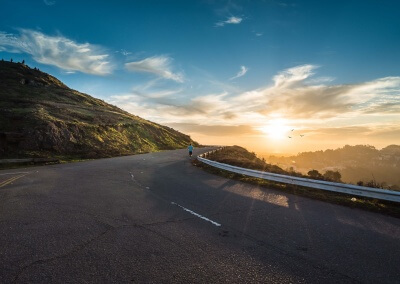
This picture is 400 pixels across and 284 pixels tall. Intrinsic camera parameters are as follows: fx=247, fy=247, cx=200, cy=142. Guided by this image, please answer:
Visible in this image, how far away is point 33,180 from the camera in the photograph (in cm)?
1291

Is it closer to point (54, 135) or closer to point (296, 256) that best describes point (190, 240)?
point (296, 256)

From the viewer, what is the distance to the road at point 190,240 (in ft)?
13.4

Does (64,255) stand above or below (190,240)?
below

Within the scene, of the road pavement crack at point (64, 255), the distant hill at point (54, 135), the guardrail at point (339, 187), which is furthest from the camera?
the distant hill at point (54, 135)

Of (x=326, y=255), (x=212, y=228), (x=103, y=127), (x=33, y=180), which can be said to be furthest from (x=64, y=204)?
(x=103, y=127)

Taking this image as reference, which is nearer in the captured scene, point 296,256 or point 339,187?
point 296,256

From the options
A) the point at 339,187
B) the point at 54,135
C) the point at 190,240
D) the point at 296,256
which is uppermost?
the point at 339,187

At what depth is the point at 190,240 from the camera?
17.8ft

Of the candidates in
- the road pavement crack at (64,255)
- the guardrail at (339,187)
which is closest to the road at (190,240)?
the road pavement crack at (64,255)

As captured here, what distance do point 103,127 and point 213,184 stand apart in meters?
33.4

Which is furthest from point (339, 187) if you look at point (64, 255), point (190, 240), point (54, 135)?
point (54, 135)

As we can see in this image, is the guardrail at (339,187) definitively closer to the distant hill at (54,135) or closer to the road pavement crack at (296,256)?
the road pavement crack at (296,256)

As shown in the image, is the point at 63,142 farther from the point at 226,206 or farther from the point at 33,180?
the point at 226,206

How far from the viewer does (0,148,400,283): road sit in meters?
4.09
